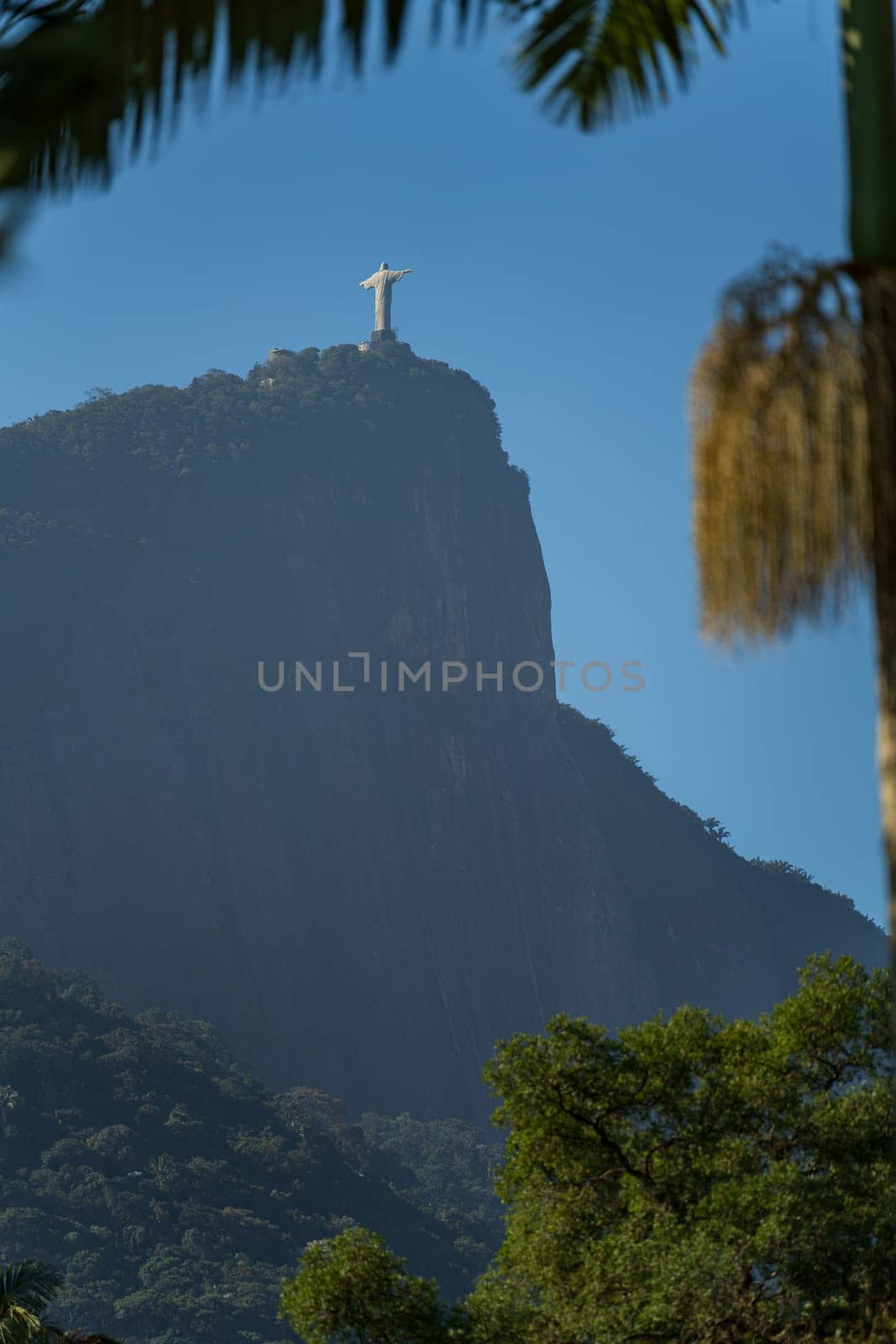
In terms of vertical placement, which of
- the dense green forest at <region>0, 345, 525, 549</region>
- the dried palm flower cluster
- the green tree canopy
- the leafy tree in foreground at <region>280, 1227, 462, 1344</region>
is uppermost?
the dense green forest at <region>0, 345, 525, 549</region>

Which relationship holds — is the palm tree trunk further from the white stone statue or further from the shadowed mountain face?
the white stone statue

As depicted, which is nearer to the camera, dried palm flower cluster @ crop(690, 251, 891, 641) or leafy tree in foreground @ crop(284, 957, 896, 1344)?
dried palm flower cluster @ crop(690, 251, 891, 641)

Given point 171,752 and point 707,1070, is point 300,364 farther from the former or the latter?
point 707,1070

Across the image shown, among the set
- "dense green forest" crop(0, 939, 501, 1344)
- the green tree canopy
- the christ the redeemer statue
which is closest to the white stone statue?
the christ the redeemer statue

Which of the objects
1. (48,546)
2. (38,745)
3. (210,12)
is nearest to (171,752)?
(38,745)

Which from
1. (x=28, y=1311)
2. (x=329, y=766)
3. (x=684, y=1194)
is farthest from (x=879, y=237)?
(x=329, y=766)
